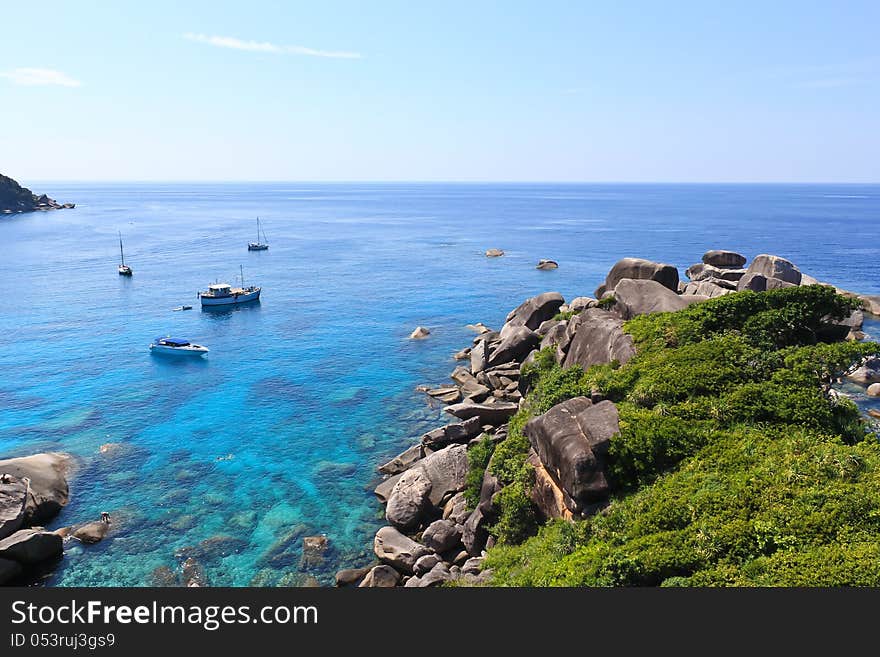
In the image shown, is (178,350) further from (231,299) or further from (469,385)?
(469,385)

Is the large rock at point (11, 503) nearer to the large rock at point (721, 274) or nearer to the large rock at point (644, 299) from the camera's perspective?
the large rock at point (644, 299)

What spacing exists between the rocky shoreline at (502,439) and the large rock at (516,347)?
0.31 feet

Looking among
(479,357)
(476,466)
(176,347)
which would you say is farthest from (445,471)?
(176,347)

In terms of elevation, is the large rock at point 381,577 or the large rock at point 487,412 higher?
the large rock at point 487,412

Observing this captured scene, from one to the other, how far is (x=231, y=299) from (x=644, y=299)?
64126 millimetres

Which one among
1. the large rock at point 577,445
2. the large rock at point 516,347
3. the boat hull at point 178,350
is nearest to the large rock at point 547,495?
the large rock at point 577,445

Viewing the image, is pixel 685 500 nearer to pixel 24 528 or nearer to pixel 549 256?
pixel 24 528

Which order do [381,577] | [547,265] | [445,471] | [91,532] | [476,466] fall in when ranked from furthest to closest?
[547,265] < [445,471] < [476,466] < [91,532] < [381,577]

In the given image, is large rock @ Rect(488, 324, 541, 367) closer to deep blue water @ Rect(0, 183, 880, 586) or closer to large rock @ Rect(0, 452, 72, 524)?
deep blue water @ Rect(0, 183, 880, 586)

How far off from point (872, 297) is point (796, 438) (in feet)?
210

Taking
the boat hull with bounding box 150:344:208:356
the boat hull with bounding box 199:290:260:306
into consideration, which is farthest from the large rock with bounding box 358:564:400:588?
the boat hull with bounding box 199:290:260:306

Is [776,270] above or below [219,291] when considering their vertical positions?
above

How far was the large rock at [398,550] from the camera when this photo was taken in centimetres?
2914

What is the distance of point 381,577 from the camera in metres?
28.0
